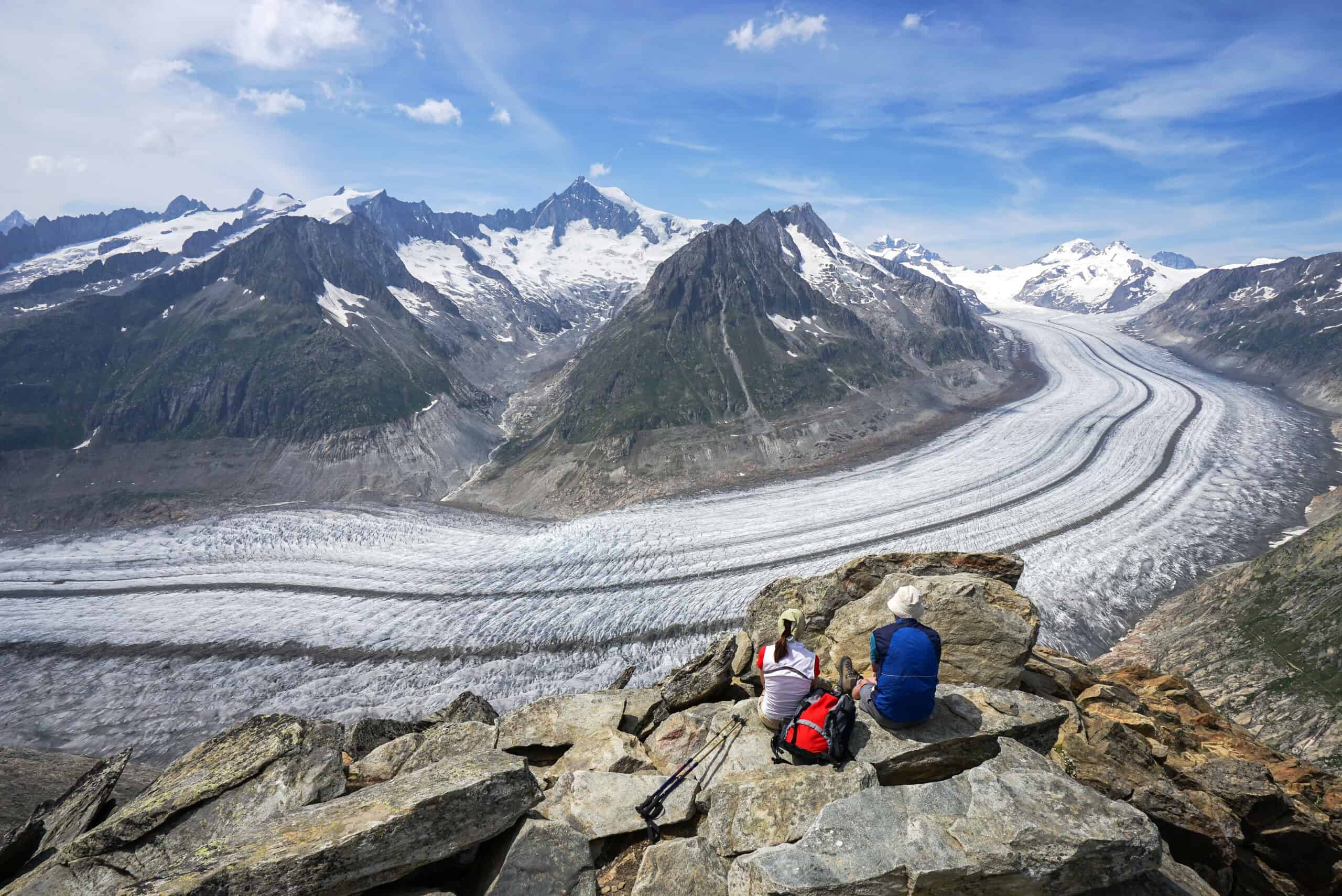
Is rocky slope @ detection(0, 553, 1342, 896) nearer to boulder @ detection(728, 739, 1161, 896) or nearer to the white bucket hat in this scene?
boulder @ detection(728, 739, 1161, 896)

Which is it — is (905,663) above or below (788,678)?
above

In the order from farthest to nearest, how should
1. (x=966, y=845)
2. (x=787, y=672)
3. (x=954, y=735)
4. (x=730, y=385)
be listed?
(x=730, y=385) → (x=787, y=672) → (x=954, y=735) → (x=966, y=845)

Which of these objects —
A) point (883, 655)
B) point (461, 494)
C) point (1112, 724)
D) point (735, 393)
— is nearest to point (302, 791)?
point (883, 655)

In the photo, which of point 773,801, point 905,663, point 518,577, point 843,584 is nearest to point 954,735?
point 905,663

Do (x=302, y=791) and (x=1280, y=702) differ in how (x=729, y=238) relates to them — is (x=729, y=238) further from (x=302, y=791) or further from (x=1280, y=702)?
(x=302, y=791)

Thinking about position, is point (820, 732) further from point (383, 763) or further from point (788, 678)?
point (383, 763)
